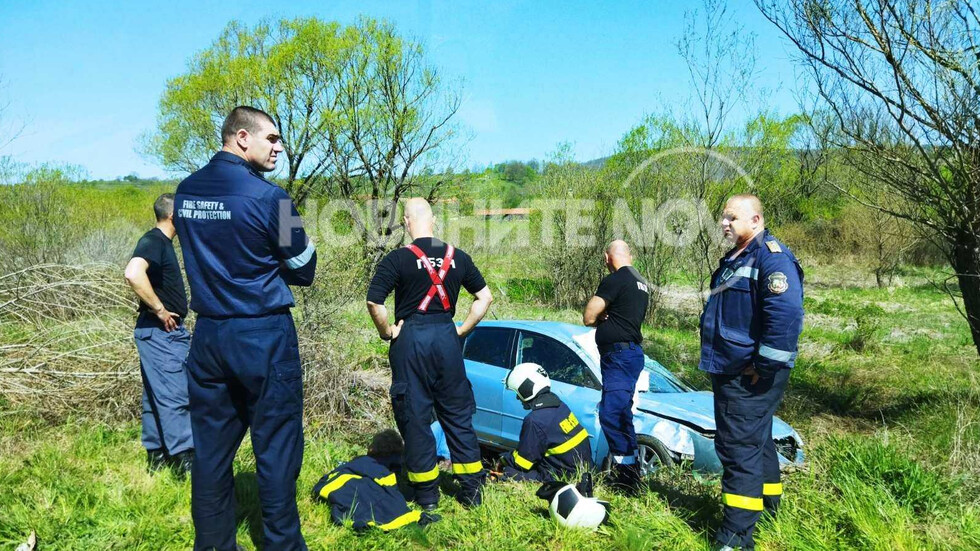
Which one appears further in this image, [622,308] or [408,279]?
[622,308]

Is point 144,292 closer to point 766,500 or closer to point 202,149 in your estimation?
point 766,500

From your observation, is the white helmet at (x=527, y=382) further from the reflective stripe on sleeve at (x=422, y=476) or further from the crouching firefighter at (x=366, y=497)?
the crouching firefighter at (x=366, y=497)

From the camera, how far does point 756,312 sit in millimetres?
3303

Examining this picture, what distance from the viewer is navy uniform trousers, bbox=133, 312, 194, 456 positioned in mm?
4121

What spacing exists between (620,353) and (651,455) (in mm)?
1036

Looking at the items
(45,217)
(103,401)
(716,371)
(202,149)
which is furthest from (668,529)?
(202,149)

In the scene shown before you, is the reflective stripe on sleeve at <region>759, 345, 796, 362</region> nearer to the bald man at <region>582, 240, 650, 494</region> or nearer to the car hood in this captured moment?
the bald man at <region>582, 240, 650, 494</region>

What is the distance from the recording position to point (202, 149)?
2206cm

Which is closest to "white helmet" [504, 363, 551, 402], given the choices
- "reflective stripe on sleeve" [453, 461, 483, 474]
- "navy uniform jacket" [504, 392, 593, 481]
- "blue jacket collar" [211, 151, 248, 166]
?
"navy uniform jacket" [504, 392, 593, 481]

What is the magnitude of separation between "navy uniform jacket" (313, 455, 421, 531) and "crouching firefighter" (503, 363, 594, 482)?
3.22ft

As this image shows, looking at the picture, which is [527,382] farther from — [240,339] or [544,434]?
[240,339]

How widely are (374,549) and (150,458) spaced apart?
211 centimetres

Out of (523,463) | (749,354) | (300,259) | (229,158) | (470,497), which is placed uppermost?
(229,158)


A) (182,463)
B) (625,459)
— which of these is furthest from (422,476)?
(182,463)
